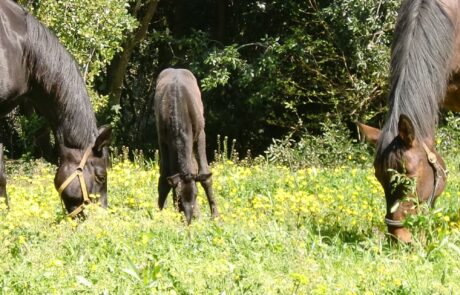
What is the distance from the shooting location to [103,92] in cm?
1706

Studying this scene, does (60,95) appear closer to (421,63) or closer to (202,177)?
(202,177)

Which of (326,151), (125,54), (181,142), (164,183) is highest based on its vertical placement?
(181,142)

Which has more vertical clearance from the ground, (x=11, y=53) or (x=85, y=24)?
(x=11, y=53)

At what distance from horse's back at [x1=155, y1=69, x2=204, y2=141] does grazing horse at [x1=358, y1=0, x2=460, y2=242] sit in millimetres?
2598

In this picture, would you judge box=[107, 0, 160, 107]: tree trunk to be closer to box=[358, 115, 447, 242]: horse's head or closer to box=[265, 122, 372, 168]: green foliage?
box=[265, 122, 372, 168]: green foliage

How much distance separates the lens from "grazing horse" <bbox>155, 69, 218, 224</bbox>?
7688 millimetres

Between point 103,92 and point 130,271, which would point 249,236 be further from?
point 103,92

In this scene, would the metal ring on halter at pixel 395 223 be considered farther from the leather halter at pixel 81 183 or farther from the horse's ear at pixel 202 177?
the leather halter at pixel 81 183

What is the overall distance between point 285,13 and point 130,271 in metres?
12.8

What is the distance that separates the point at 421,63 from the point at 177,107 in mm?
3068

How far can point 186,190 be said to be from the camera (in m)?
7.64

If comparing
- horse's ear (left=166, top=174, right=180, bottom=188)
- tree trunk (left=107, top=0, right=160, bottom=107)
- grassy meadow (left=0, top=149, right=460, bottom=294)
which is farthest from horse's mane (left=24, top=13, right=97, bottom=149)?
tree trunk (left=107, top=0, right=160, bottom=107)

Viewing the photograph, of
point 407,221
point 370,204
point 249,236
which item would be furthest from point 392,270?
point 370,204

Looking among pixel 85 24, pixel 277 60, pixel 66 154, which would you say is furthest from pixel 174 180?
pixel 277 60
